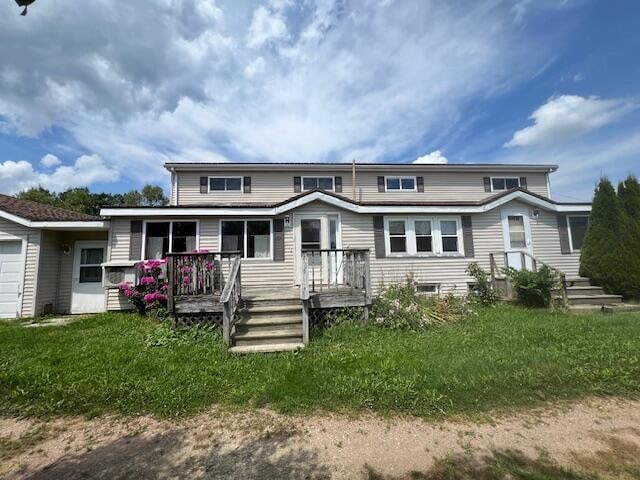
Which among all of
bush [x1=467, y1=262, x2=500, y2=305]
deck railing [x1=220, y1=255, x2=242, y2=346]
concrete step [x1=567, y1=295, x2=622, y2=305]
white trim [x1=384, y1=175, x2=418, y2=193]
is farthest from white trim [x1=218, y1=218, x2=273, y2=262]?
concrete step [x1=567, y1=295, x2=622, y2=305]

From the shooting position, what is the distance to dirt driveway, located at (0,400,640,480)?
2.55 m

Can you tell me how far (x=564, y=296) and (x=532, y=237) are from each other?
303 centimetres

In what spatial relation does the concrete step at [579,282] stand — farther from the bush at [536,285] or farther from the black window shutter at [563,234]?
the bush at [536,285]

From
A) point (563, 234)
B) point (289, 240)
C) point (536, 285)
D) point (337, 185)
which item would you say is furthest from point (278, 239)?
point (563, 234)

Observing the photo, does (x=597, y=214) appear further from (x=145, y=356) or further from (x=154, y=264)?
(x=154, y=264)

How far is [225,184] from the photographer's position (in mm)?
12922

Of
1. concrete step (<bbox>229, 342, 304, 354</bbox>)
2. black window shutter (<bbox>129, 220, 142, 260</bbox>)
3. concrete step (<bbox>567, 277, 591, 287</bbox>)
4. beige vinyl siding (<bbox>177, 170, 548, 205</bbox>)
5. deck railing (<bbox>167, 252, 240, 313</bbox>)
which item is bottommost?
concrete step (<bbox>229, 342, 304, 354</bbox>)

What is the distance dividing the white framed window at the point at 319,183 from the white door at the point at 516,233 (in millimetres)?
6838

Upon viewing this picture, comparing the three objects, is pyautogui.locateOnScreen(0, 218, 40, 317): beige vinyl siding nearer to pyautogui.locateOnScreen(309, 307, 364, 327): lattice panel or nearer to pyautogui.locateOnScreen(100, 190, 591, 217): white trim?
pyautogui.locateOnScreen(100, 190, 591, 217): white trim

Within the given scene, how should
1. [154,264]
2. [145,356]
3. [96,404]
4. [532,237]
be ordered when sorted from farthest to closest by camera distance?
[532,237] < [154,264] < [145,356] < [96,404]

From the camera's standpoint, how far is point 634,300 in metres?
8.84

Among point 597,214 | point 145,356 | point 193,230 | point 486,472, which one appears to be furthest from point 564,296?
point 193,230

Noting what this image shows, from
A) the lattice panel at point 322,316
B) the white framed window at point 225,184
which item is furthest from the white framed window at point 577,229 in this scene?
the white framed window at point 225,184

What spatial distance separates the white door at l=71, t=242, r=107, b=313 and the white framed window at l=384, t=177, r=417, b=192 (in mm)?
11325
